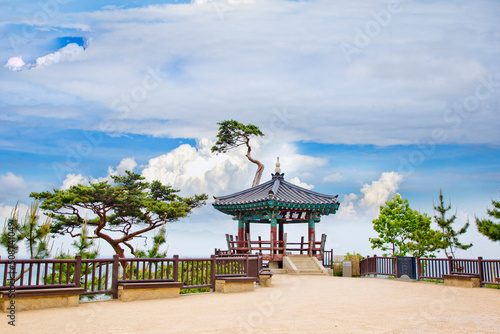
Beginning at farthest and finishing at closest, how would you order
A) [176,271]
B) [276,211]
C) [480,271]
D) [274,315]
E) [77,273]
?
[276,211]
[480,271]
[176,271]
[77,273]
[274,315]

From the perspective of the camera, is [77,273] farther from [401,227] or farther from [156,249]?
[401,227]

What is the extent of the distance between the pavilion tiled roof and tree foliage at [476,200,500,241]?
263 inches

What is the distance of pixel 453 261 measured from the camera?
17.5 metres

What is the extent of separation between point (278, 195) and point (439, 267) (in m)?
8.05

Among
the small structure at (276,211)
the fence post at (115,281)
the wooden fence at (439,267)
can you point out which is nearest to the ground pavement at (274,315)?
the fence post at (115,281)

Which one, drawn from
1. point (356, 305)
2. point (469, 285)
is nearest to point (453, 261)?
point (469, 285)

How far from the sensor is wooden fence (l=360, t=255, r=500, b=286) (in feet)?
53.0

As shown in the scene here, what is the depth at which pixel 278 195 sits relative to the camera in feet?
73.4

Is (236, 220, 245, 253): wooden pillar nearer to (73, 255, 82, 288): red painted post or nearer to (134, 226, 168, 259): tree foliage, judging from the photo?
(134, 226, 168, 259): tree foliage

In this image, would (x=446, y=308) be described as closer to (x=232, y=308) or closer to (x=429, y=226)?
(x=232, y=308)

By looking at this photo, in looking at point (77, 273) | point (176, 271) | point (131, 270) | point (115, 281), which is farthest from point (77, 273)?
point (176, 271)

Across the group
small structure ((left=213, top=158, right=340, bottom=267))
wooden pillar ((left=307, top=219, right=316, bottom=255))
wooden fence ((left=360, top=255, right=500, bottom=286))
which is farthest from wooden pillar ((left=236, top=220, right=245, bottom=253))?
wooden fence ((left=360, top=255, right=500, bottom=286))

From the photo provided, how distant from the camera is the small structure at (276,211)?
850 inches

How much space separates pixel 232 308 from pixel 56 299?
3672mm
